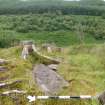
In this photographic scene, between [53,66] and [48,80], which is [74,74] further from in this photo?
[48,80]

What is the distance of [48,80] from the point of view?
9117 millimetres

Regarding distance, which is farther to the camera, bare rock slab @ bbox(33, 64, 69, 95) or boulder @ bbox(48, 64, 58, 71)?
boulder @ bbox(48, 64, 58, 71)

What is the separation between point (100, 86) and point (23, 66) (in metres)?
2.20

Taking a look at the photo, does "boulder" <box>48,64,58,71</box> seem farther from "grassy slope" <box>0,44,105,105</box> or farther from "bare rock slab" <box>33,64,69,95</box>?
"bare rock slab" <box>33,64,69,95</box>

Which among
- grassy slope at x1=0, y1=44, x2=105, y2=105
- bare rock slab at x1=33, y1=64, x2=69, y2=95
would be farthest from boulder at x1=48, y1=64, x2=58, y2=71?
bare rock slab at x1=33, y1=64, x2=69, y2=95

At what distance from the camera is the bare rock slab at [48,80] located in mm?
8663

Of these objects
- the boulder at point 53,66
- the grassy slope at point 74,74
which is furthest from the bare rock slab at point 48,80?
the boulder at point 53,66

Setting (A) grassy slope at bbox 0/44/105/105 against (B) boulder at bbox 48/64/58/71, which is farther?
(B) boulder at bbox 48/64/58/71

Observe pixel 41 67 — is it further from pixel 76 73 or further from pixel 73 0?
pixel 73 0

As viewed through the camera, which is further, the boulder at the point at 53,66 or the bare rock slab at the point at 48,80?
the boulder at the point at 53,66

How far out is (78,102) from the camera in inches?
296

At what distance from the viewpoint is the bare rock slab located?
8663 mm

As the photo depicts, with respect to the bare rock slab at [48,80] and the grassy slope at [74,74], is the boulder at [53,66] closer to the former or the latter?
the grassy slope at [74,74]

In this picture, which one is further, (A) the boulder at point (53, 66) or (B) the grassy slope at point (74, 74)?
(A) the boulder at point (53, 66)
